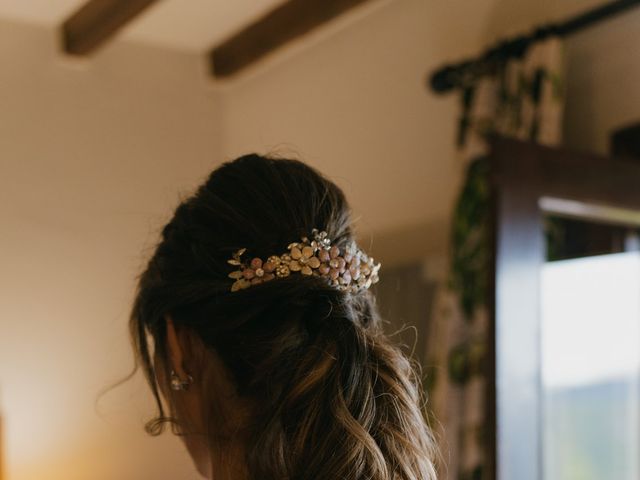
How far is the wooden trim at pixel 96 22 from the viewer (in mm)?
2619

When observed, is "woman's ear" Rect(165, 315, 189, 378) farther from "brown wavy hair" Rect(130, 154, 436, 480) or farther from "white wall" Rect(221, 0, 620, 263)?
"white wall" Rect(221, 0, 620, 263)

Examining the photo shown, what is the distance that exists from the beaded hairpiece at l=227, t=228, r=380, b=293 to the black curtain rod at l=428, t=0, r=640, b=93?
1251 mm

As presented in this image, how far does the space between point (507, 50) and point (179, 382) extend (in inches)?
58.0

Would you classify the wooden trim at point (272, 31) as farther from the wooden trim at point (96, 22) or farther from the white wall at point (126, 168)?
the wooden trim at point (96, 22)

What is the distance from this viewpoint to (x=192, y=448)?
1002mm

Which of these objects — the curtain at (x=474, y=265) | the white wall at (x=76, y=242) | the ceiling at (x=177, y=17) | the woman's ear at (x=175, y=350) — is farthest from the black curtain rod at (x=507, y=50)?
the woman's ear at (x=175, y=350)

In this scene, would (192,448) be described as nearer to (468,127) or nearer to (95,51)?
(468,127)

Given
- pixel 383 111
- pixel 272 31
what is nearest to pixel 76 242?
pixel 272 31

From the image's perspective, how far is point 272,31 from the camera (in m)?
3.02

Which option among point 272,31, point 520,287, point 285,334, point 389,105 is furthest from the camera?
point 272,31

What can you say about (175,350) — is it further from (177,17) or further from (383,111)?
(177,17)

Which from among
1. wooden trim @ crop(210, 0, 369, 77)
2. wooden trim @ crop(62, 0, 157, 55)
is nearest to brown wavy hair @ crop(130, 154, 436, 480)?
wooden trim @ crop(62, 0, 157, 55)

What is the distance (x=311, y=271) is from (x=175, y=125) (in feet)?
7.80

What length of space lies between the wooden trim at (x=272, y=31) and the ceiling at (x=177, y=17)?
0.10 feet
